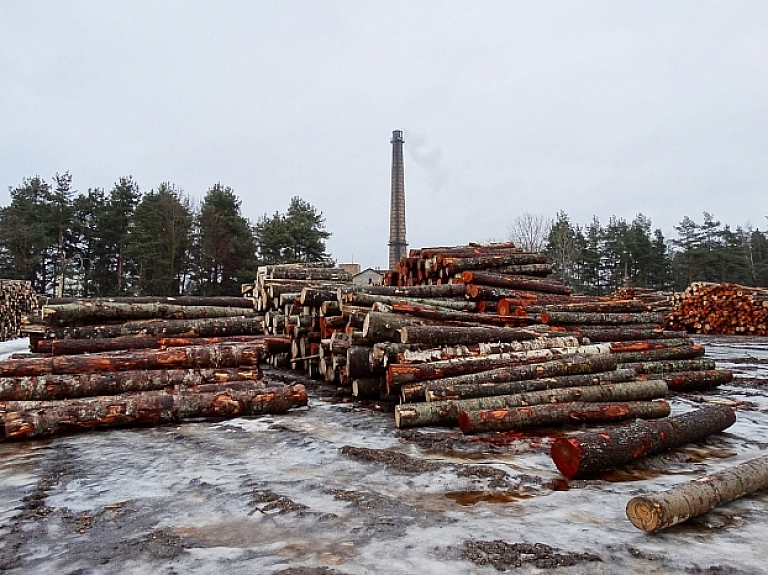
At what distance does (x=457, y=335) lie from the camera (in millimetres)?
6691

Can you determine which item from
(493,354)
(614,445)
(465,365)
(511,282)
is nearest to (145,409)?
(465,365)

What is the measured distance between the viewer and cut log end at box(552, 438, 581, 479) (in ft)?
12.1

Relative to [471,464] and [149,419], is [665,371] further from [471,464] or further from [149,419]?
[149,419]

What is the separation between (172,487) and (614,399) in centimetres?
485

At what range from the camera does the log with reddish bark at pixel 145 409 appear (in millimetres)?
5047

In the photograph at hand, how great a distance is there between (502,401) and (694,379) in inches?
159

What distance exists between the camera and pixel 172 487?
3.65 metres

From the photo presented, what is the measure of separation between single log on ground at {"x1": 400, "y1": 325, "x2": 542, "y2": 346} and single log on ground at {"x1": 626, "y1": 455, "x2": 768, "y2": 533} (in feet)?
12.0

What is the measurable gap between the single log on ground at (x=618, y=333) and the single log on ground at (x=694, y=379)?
2.87 feet

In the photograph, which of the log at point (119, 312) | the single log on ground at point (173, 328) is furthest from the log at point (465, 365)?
the log at point (119, 312)

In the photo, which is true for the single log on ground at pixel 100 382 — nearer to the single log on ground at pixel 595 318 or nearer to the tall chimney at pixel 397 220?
the single log on ground at pixel 595 318

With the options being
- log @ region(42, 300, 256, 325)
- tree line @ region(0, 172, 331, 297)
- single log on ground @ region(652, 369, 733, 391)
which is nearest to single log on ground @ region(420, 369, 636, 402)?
single log on ground @ region(652, 369, 733, 391)

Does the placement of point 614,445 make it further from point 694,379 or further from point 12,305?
point 12,305

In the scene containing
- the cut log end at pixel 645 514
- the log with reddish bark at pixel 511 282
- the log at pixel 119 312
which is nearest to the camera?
the cut log end at pixel 645 514
